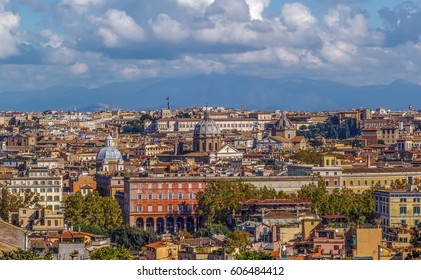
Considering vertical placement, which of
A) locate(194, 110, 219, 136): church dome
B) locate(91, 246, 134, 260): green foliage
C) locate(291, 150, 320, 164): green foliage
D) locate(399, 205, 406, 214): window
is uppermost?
locate(194, 110, 219, 136): church dome

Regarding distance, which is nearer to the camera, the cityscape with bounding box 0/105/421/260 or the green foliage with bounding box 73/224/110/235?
the cityscape with bounding box 0/105/421/260

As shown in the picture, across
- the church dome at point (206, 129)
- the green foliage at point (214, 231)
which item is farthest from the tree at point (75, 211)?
the church dome at point (206, 129)

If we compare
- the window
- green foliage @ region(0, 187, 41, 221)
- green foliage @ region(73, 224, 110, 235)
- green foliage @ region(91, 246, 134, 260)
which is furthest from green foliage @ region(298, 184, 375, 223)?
green foliage @ region(91, 246, 134, 260)

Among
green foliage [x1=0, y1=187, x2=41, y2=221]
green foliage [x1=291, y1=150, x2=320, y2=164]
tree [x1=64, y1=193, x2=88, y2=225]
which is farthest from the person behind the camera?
green foliage [x1=291, y1=150, x2=320, y2=164]

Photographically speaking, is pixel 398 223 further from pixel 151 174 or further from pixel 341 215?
pixel 151 174

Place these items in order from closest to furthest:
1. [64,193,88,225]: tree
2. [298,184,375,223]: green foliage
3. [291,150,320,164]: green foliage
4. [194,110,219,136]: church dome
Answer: [298,184,375,223]: green foliage, [64,193,88,225]: tree, [291,150,320,164]: green foliage, [194,110,219,136]: church dome

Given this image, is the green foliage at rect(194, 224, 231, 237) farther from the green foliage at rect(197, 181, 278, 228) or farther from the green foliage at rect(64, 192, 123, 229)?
the green foliage at rect(64, 192, 123, 229)
